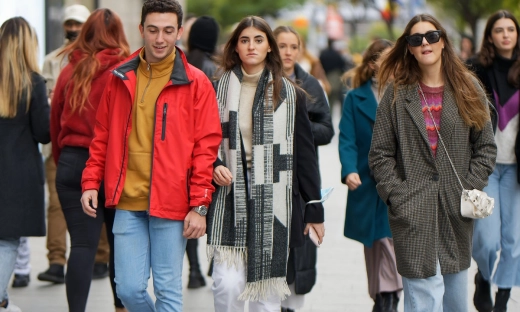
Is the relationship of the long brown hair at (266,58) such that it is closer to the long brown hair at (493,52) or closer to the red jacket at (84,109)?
the red jacket at (84,109)

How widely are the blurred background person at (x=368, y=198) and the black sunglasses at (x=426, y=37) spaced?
132 centimetres

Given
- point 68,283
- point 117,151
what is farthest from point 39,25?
point 117,151

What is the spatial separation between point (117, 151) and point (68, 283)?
4.36ft

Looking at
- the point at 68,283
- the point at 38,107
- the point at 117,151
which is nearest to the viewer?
the point at 117,151

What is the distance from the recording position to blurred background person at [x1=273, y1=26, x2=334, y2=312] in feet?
20.0

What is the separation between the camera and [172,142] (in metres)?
4.82

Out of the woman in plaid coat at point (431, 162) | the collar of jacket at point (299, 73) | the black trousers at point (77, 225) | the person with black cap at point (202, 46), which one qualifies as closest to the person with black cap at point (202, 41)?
the person with black cap at point (202, 46)

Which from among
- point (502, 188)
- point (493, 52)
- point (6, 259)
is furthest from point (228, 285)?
point (493, 52)

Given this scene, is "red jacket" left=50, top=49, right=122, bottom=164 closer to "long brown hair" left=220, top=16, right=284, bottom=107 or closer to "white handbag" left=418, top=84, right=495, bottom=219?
"long brown hair" left=220, top=16, right=284, bottom=107

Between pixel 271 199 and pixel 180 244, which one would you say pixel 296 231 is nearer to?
pixel 271 199

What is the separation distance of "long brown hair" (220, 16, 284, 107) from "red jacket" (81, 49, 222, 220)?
1.13 ft

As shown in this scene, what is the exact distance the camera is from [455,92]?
508 cm

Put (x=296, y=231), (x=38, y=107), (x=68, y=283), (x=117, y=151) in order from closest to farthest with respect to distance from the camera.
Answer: (x=117, y=151) < (x=296, y=231) < (x=68, y=283) < (x=38, y=107)

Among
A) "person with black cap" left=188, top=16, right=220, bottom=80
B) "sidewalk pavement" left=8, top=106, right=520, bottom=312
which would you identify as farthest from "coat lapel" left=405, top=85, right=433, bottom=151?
"person with black cap" left=188, top=16, right=220, bottom=80
